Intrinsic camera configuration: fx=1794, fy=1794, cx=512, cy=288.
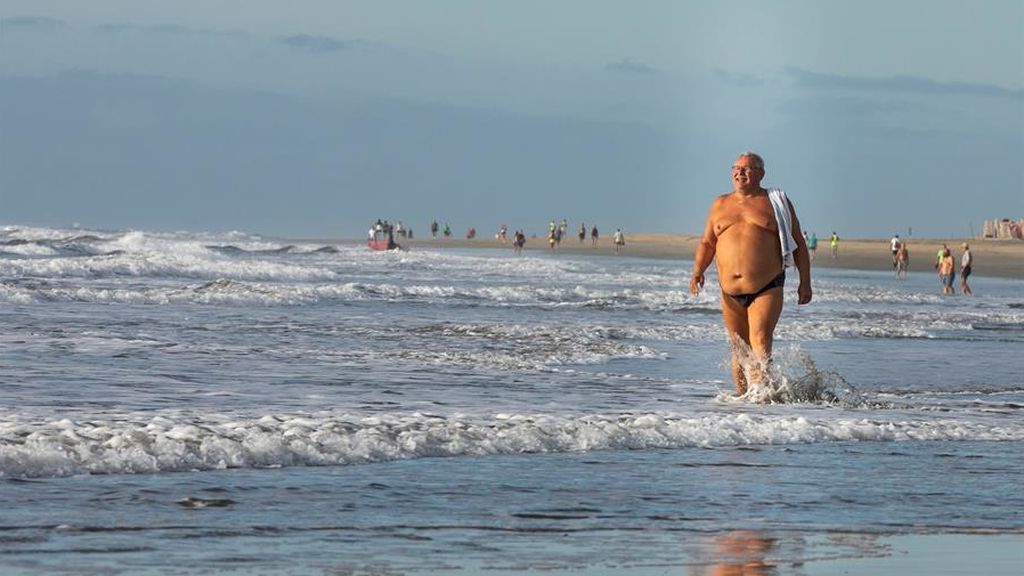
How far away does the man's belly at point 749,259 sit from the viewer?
11.6 metres

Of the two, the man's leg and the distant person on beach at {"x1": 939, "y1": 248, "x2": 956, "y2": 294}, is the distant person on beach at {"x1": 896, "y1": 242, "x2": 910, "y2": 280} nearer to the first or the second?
the distant person on beach at {"x1": 939, "y1": 248, "x2": 956, "y2": 294}

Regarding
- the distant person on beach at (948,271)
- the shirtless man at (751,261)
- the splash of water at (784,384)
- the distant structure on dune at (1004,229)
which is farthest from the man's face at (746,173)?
the distant structure on dune at (1004,229)

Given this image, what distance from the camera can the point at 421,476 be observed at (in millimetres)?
7738

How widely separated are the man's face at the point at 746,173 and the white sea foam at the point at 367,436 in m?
2.00

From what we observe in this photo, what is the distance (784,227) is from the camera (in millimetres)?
11594

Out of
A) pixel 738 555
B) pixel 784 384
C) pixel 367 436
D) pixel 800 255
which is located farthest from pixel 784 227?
pixel 738 555

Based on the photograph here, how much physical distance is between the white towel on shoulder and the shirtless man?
31 mm

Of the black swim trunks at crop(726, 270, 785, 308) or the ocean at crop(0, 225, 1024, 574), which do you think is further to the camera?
the black swim trunks at crop(726, 270, 785, 308)

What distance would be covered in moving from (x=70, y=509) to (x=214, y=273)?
3512 cm

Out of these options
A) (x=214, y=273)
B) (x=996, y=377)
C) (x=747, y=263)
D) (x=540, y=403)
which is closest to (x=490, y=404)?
(x=540, y=403)

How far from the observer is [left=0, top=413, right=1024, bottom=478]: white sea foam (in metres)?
7.74

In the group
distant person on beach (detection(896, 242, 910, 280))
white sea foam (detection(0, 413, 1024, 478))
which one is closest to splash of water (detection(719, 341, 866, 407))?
white sea foam (detection(0, 413, 1024, 478))

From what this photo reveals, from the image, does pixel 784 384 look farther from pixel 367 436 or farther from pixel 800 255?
pixel 367 436

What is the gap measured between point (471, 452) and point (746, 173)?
12.6 ft
